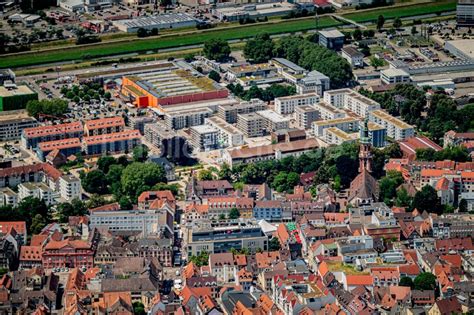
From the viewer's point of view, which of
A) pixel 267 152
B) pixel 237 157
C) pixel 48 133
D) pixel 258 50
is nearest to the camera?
pixel 237 157

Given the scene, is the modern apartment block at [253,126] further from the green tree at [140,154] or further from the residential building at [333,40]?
the residential building at [333,40]

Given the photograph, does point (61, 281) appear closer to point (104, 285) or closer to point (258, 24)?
point (104, 285)

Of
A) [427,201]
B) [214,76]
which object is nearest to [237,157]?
[427,201]

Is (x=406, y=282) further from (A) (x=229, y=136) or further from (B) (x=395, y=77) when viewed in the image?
(B) (x=395, y=77)

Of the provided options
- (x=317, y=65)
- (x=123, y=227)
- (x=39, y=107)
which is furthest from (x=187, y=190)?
(x=317, y=65)

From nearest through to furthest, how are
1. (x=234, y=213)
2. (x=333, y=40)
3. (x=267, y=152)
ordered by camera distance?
(x=234, y=213) → (x=267, y=152) → (x=333, y=40)

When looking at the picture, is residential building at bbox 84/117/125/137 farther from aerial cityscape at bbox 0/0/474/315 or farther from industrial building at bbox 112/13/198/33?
industrial building at bbox 112/13/198/33

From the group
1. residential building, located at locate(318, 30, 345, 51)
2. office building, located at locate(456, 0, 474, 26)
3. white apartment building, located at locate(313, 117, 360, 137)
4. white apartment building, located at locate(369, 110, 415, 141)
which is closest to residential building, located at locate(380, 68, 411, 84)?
residential building, located at locate(318, 30, 345, 51)
